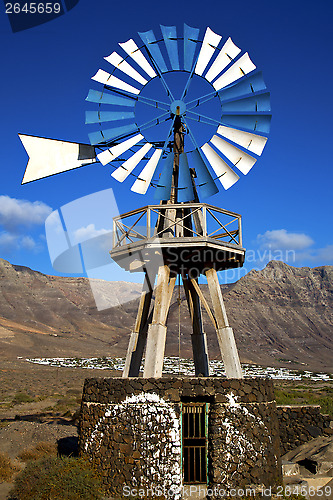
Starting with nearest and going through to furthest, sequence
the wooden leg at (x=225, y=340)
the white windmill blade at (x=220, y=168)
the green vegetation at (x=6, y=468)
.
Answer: the wooden leg at (x=225, y=340), the green vegetation at (x=6, y=468), the white windmill blade at (x=220, y=168)

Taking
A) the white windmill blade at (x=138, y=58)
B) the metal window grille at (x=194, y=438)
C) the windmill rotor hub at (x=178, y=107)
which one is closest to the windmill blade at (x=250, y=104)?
the windmill rotor hub at (x=178, y=107)

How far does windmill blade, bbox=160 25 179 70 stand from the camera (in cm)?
1190

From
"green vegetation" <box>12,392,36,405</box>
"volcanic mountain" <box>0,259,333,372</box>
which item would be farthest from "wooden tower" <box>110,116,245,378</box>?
"volcanic mountain" <box>0,259,333,372</box>

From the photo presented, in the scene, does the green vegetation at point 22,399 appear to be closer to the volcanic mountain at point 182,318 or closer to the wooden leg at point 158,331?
the wooden leg at point 158,331

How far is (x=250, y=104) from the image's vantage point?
11.7 meters

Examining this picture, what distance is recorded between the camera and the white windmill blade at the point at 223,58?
462 inches

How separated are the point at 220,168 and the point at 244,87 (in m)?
2.18

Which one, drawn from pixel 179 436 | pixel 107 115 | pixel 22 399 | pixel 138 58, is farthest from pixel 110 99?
pixel 22 399

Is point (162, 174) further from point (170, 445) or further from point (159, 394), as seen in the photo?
point (170, 445)

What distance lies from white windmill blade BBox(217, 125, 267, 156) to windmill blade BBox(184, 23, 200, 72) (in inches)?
72.3

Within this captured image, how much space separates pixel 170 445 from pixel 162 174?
657 centimetres

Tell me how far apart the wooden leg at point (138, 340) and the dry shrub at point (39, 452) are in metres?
3.25

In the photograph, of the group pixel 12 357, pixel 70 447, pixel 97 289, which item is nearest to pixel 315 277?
pixel 97 289

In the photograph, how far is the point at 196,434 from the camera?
9.98 meters
